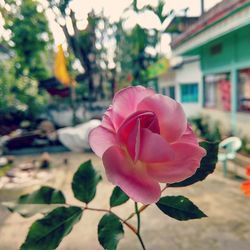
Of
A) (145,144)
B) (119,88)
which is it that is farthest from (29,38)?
(145,144)

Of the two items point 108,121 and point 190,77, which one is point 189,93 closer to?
point 190,77

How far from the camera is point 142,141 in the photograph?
0.38 m

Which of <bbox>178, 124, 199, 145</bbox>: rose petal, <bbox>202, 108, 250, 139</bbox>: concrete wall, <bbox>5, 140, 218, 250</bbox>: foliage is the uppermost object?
<bbox>178, 124, 199, 145</bbox>: rose petal

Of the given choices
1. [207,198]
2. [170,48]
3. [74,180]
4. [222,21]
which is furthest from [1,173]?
[74,180]

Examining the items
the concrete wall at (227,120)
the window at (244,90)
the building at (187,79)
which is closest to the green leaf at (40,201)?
the concrete wall at (227,120)

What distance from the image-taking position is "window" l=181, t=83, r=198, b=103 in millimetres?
13673

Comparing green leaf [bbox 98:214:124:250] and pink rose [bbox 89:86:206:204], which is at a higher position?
pink rose [bbox 89:86:206:204]

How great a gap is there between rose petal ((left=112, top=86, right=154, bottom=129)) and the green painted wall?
6963 millimetres

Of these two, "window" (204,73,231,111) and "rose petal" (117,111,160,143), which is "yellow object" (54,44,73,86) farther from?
"rose petal" (117,111,160,143)

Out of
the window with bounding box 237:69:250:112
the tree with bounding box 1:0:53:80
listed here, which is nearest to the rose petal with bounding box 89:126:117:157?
the window with bounding box 237:69:250:112

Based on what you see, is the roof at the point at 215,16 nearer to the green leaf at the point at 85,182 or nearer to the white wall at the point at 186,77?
the white wall at the point at 186,77

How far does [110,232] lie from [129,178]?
0.47 feet

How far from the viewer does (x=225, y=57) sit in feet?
29.1

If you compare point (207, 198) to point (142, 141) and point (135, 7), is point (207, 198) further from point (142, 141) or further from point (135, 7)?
point (142, 141)
